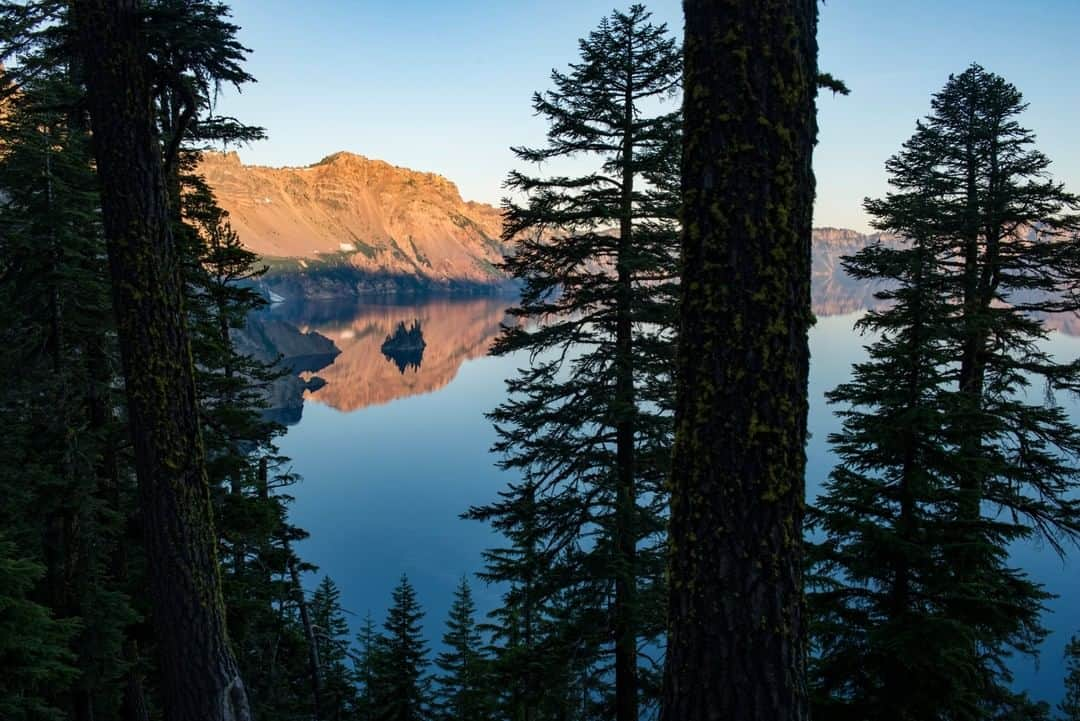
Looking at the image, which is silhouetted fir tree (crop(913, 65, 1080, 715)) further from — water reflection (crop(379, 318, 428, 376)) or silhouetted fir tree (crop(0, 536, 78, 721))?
water reflection (crop(379, 318, 428, 376))

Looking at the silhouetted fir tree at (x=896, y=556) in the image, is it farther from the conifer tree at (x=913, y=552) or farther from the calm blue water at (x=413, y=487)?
the calm blue water at (x=413, y=487)

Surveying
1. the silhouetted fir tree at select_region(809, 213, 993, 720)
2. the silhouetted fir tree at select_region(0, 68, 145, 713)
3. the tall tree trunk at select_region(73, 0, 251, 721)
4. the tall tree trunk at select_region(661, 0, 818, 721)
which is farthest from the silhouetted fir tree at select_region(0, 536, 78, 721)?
the silhouetted fir tree at select_region(809, 213, 993, 720)

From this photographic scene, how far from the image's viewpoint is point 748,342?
2.64m

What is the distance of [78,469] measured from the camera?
10078 millimetres

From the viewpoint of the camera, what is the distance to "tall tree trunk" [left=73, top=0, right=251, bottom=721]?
15.0ft

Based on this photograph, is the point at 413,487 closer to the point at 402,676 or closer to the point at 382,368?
the point at 402,676

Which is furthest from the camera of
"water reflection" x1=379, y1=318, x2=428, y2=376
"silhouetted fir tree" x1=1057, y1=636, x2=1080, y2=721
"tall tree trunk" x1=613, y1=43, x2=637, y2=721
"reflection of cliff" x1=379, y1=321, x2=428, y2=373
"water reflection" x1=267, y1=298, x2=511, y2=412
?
"reflection of cliff" x1=379, y1=321, x2=428, y2=373

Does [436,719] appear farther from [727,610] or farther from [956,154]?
[956,154]

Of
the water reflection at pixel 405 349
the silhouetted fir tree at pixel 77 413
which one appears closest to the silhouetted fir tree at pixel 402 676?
the silhouetted fir tree at pixel 77 413

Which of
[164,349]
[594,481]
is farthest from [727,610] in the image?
[594,481]

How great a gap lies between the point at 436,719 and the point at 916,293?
19.5m

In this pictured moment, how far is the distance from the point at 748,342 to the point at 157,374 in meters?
4.67

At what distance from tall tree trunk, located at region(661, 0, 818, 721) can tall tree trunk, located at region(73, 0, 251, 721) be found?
4326 millimetres

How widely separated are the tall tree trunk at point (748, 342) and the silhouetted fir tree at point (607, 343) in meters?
5.46
